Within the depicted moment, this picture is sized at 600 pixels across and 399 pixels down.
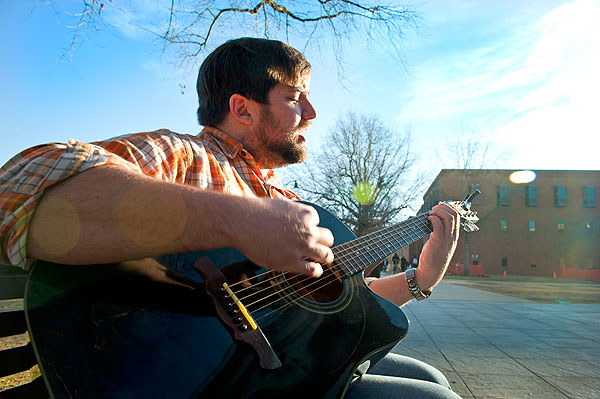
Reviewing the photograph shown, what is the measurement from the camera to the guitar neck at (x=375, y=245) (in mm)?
1544

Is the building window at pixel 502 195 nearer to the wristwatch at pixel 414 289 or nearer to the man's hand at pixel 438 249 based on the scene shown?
the man's hand at pixel 438 249

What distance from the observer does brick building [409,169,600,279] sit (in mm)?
38438

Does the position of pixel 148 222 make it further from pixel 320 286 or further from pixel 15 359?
pixel 320 286

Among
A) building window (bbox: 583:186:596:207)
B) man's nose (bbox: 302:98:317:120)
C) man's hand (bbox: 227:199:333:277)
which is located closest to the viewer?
man's hand (bbox: 227:199:333:277)

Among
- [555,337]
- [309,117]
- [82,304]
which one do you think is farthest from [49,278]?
[555,337]

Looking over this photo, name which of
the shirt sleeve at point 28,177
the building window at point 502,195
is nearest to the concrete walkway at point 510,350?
the shirt sleeve at point 28,177

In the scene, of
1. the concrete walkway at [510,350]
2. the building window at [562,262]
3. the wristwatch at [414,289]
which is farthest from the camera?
the building window at [562,262]

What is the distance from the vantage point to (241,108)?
1837 mm

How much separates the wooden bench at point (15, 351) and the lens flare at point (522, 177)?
155 feet

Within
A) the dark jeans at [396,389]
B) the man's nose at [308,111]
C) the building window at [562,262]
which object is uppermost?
the building window at [562,262]

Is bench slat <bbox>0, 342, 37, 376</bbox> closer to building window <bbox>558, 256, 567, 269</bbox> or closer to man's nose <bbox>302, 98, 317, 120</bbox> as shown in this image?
man's nose <bbox>302, 98, 317, 120</bbox>

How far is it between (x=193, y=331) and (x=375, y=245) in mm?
1242

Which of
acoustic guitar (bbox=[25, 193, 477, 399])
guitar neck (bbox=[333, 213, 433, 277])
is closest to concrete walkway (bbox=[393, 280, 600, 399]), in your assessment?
guitar neck (bbox=[333, 213, 433, 277])

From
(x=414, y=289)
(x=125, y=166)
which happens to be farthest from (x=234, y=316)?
(x=414, y=289)
